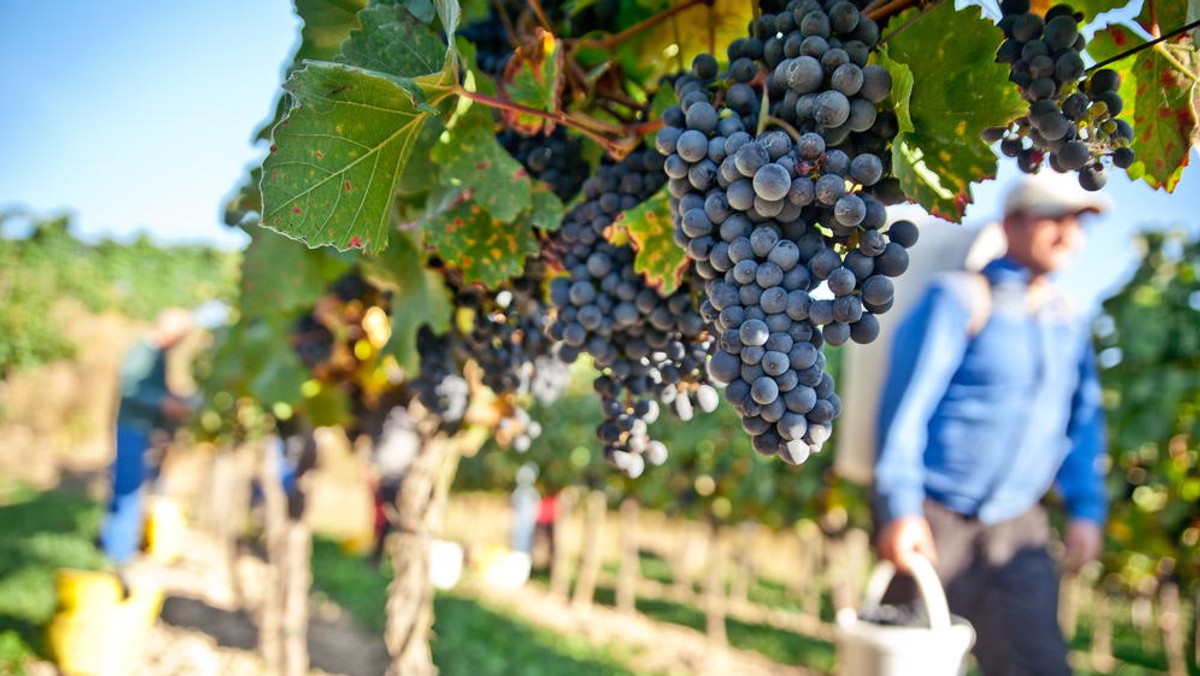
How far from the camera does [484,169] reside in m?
1.27

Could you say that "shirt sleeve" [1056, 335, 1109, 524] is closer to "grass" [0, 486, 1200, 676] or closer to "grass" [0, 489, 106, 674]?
"grass" [0, 486, 1200, 676]

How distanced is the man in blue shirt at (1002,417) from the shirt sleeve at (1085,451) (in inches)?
3.9

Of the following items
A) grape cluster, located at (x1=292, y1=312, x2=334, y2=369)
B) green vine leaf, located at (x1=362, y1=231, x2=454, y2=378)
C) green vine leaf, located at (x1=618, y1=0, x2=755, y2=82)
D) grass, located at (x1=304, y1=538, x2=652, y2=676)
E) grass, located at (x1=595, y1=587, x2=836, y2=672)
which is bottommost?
grass, located at (x1=595, y1=587, x2=836, y2=672)

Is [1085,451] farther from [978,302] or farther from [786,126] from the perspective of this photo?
[786,126]

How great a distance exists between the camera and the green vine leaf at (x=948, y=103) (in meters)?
0.91

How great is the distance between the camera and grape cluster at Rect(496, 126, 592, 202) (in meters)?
1.42

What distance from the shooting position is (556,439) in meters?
10.8

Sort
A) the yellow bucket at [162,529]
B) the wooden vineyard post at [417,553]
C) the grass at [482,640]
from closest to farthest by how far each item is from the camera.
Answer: the wooden vineyard post at [417,553]
the yellow bucket at [162,529]
the grass at [482,640]

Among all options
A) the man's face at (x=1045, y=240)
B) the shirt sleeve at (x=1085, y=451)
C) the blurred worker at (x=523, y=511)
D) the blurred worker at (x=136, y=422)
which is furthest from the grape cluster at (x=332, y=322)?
the blurred worker at (x=523, y=511)

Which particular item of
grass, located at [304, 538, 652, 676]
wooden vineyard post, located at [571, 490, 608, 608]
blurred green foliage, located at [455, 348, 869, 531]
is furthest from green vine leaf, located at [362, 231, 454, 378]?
wooden vineyard post, located at [571, 490, 608, 608]

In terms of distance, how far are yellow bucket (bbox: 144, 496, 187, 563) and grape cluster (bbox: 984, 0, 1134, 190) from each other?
6332mm

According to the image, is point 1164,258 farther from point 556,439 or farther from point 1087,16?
point 556,439

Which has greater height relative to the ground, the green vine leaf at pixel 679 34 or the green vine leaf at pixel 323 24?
the green vine leaf at pixel 679 34

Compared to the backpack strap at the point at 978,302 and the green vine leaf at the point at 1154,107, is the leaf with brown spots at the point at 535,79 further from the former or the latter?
the backpack strap at the point at 978,302
